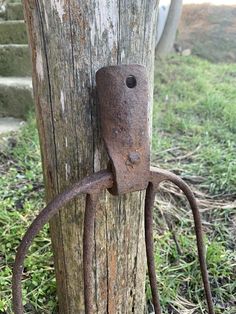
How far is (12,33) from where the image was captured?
288 cm

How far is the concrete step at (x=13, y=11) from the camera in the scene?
10.4 feet

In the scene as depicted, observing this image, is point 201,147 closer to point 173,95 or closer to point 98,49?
point 173,95

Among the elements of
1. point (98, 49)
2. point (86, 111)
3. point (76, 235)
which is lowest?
point (76, 235)

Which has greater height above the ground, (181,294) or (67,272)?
(67,272)

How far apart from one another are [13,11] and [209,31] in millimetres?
3284

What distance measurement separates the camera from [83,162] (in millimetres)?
746

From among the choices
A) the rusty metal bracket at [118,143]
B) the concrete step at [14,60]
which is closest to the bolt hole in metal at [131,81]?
the rusty metal bracket at [118,143]

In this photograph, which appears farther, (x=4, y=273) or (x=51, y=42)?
(x=4, y=273)

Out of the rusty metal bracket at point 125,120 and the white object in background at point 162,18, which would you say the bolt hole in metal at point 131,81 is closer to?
the rusty metal bracket at point 125,120

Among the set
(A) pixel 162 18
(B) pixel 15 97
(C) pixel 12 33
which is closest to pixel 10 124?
(B) pixel 15 97

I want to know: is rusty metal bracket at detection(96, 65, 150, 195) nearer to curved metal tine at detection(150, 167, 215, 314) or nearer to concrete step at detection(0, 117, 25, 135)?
curved metal tine at detection(150, 167, 215, 314)

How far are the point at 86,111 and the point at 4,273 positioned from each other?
0.85 metres

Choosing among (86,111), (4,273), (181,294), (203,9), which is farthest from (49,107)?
(203,9)

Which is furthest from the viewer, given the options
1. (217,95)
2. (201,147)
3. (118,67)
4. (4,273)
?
(217,95)
